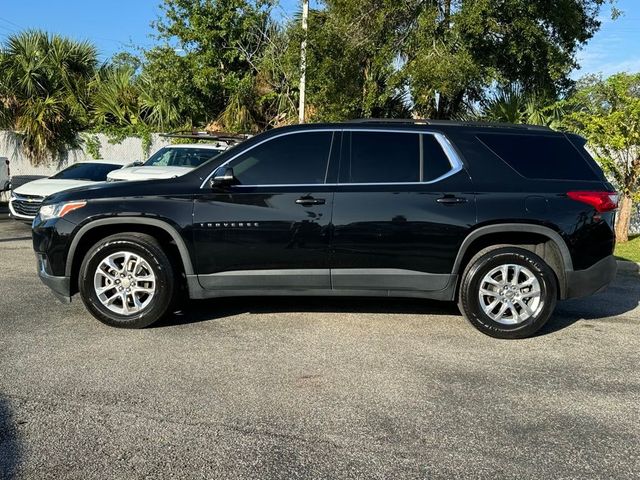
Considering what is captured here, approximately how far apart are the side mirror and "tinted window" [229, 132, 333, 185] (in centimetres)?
10

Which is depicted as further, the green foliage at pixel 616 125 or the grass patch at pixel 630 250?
the green foliage at pixel 616 125

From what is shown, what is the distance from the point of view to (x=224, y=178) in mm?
5129

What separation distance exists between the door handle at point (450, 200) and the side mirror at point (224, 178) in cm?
180

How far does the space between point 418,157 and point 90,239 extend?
121 inches

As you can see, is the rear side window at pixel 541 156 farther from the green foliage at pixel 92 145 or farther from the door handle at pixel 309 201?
the green foliage at pixel 92 145

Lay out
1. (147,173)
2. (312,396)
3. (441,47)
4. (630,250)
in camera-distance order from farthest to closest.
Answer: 1. (441,47)
2. (147,173)
3. (630,250)
4. (312,396)

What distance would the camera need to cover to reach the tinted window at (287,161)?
208 inches

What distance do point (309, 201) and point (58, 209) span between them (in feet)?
7.38

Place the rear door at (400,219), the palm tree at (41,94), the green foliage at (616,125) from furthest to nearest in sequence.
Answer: the palm tree at (41,94) < the green foliage at (616,125) < the rear door at (400,219)

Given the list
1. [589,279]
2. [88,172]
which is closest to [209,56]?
[88,172]

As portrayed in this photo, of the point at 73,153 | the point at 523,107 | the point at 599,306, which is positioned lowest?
the point at 599,306

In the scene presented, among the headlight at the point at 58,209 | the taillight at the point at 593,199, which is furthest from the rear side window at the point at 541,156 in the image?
the headlight at the point at 58,209

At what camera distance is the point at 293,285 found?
17.3ft

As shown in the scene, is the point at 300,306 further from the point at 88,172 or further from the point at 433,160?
the point at 88,172
